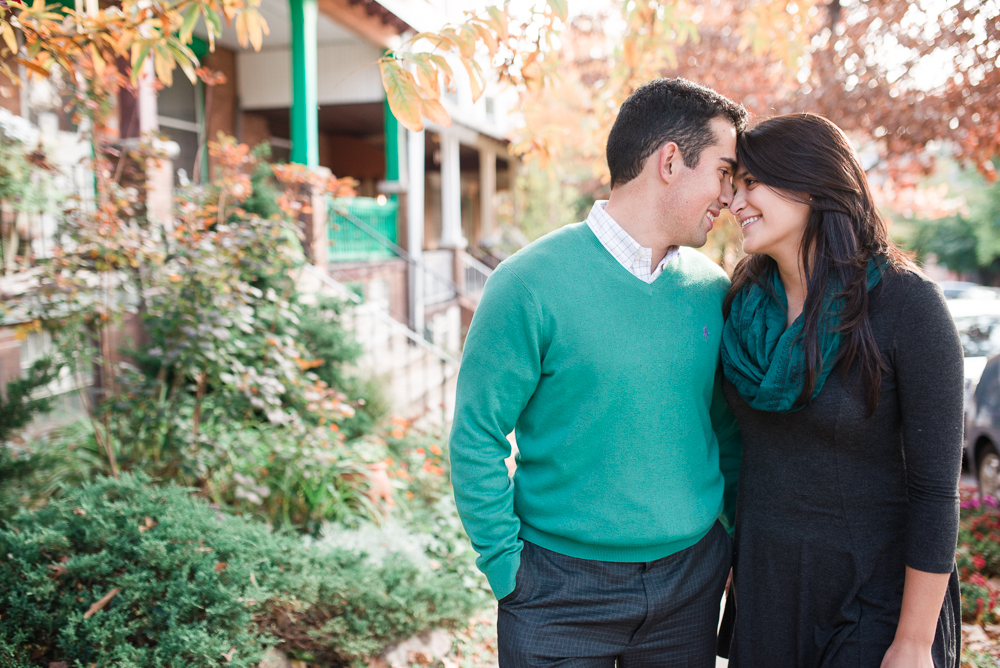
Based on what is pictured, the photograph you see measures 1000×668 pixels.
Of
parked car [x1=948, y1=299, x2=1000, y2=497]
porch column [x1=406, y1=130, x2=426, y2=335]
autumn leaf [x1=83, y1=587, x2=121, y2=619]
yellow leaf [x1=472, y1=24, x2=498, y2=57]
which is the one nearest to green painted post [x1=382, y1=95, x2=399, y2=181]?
porch column [x1=406, y1=130, x2=426, y2=335]

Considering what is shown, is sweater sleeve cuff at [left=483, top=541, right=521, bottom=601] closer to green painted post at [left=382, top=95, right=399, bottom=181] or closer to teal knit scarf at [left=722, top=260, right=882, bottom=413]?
teal knit scarf at [left=722, top=260, right=882, bottom=413]

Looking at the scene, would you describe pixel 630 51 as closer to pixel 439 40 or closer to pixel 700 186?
pixel 439 40

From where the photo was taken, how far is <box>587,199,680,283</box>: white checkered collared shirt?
6.71 feet

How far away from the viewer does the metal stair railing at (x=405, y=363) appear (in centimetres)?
745

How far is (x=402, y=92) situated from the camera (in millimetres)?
2254

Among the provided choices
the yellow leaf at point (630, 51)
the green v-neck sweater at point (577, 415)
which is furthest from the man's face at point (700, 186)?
the yellow leaf at point (630, 51)

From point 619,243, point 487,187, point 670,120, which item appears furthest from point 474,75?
point 487,187

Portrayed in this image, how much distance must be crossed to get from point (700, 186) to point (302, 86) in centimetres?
695

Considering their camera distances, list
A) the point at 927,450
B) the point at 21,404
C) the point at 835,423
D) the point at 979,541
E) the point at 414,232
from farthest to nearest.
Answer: the point at 414,232 → the point at 979,541 → the point at 21,404 → the point at 835,423 → the point at 927,450

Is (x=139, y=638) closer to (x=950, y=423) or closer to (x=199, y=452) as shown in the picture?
(x=199, y=452)

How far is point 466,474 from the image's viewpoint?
6.26 ft

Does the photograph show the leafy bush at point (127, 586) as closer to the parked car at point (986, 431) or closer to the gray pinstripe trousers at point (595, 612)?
the gray pinstripe trousers at point (595, 612)

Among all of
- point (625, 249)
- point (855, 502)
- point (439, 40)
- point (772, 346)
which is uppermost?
point (439, 40)

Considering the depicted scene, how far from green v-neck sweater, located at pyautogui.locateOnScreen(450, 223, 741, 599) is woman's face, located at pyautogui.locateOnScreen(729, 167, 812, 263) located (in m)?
0.33
